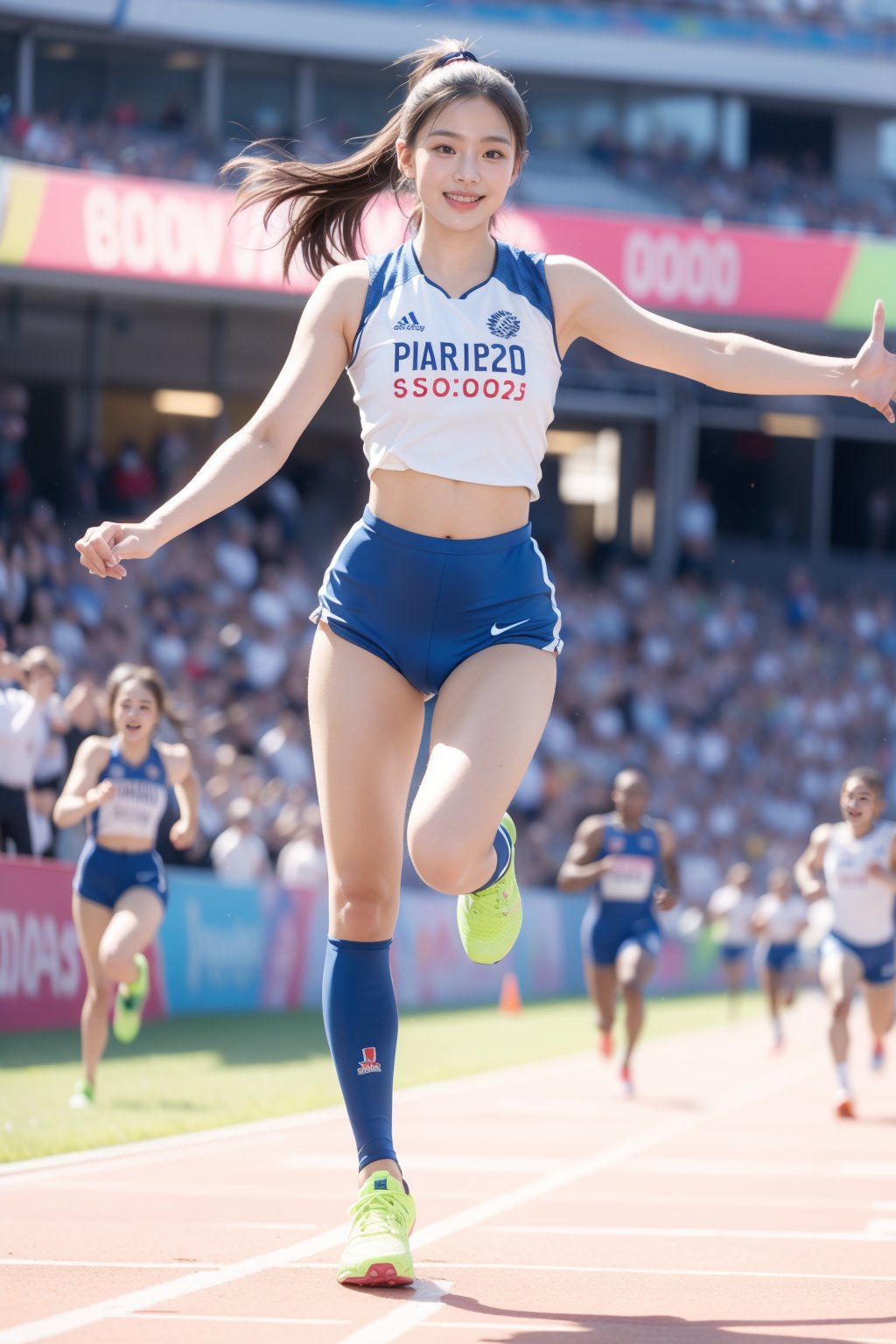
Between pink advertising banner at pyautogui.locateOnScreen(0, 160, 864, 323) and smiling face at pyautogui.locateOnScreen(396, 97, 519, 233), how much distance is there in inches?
595

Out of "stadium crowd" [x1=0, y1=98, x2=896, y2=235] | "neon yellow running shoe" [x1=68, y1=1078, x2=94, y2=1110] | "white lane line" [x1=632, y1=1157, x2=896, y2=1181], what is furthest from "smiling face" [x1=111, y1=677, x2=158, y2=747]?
"stadium crowd" [x1=0, y1=98, x2=896, y2=235]

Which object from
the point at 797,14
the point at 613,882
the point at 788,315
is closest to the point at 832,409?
the point at 797,14

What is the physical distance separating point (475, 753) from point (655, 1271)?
149cm

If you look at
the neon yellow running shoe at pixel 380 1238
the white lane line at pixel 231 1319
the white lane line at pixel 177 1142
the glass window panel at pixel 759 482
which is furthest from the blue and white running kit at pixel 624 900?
the glass window panel at pixel 759 482

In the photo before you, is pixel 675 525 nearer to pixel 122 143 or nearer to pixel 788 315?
pixel 788 315

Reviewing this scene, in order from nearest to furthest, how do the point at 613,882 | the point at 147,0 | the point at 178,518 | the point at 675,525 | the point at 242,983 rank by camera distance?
the point at 178,518 < the point at 613,882 < the point at 242,983 < the point at 147,0 < the point at 675,525

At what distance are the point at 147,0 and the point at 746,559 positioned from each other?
12.6 m

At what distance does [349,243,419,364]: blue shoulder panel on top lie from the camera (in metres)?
4.94

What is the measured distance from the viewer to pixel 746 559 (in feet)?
116

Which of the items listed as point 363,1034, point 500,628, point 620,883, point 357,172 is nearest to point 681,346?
point 500,628

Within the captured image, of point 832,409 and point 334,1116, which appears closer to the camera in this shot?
point 334,1116

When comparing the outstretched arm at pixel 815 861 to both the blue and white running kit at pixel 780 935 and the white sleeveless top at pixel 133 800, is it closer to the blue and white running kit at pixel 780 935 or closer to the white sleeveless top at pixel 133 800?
the white sleeveless top at pixel 133 800

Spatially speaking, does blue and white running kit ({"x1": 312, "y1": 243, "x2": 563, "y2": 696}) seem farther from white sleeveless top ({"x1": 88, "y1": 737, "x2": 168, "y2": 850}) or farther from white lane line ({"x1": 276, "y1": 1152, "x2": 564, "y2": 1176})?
white sleeveless top ({"x1": 88, "y1": 737, "x2": 168, "y2": 850})

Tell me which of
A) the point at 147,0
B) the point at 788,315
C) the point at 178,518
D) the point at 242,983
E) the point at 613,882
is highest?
the point at 147,0
